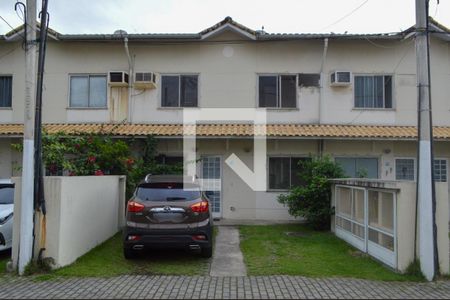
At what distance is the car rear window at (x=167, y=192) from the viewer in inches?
313

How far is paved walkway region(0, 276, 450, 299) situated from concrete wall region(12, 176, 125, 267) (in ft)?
2.41

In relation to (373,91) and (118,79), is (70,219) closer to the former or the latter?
(118,79)

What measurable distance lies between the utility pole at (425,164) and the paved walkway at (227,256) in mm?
3049

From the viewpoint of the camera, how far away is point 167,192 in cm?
804

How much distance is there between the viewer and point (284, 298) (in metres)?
6.02

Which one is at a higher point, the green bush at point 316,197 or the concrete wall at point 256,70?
the concrete wall at point 256,70

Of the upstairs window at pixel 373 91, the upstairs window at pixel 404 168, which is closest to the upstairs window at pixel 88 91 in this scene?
the upstairs window at pixel 373 91

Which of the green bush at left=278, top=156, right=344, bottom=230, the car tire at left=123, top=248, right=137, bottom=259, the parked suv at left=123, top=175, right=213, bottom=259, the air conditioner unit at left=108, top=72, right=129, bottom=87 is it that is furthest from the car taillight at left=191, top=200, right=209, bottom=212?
the air conditioner unit at left=108, top=72, right=129, bottom=87

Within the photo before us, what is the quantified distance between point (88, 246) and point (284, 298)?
15.1 ft

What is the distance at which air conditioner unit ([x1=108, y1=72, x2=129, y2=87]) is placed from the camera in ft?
47.7

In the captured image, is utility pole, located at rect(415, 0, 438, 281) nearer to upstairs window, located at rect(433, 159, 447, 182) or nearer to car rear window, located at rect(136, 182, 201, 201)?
car rear window, located at rect(136, 182, 201, 201)

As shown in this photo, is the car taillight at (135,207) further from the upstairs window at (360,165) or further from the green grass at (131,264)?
the upstairs window at (360,165)

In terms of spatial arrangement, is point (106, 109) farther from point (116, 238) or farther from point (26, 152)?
point (26, 152)

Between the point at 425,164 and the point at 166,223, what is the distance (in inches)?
183
